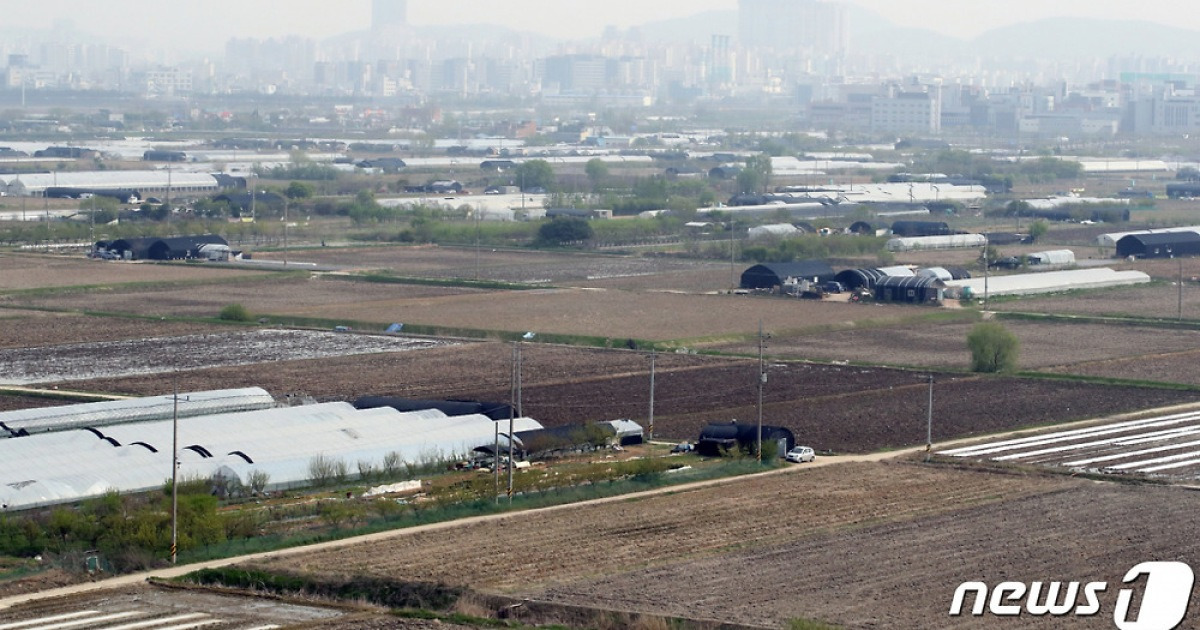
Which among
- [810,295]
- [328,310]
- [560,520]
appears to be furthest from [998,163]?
[560,520]

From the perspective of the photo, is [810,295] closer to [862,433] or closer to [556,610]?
[862,433]

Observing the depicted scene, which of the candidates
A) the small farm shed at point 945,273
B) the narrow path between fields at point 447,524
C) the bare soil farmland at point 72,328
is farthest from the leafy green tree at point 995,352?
the bare soil farmland at point 72,328

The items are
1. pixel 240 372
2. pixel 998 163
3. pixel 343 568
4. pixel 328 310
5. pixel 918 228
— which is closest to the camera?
pixel 343 568

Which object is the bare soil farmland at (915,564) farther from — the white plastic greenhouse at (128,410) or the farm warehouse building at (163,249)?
the farm warehouse building at (163,249)

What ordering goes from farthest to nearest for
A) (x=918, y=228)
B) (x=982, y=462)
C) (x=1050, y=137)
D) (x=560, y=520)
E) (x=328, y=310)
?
(x=1050, y=137), (x=918, y=228), (x=328, y=310), (x=982, y=462), (x=560, y=520)

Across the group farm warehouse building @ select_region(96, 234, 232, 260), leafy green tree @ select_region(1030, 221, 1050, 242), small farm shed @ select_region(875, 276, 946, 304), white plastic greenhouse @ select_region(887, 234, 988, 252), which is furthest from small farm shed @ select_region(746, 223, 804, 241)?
farm warehouse building @ select_region(96, 234, 232, 260)

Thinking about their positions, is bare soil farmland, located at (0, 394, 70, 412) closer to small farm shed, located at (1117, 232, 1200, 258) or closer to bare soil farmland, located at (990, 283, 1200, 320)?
bare soil farmland, located at (990, 283, 1200, 320)

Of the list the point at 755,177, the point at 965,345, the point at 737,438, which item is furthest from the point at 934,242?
the point at 737,438
